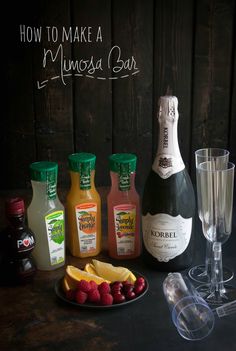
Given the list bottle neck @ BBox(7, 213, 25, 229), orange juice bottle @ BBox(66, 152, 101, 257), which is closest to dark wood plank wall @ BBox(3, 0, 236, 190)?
orange juice bottle @ BBox(66, 152, 101, 257)

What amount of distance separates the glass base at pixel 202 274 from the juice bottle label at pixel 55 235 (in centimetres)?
25

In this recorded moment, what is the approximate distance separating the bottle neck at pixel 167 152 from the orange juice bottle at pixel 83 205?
0.13 m

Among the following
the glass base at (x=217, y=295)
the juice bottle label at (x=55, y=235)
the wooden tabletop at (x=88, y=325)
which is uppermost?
the juice bottle label at (x=55, y=235)

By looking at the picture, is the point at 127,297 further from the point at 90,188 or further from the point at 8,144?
the point at 8,144

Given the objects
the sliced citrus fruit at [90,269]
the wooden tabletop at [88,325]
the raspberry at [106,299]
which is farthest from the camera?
the sliced citrus fruit at [90,269]

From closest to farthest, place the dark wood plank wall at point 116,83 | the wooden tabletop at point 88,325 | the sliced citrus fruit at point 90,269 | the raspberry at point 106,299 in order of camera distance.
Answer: the wooden tabletop at point 88,325
the raspberry at point 106,299
the sliced citrus fruit at point 90,269
the dark wood plank wall at point 116,83

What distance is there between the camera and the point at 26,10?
2098mm

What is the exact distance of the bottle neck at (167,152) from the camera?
3.43 ft

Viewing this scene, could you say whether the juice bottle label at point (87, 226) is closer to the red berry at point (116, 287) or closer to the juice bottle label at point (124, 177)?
the juice bottle label at point (124, 177)

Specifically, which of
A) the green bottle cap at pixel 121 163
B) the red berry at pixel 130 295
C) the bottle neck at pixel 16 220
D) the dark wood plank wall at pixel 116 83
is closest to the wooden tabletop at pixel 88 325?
the red berry at pixel 130 295

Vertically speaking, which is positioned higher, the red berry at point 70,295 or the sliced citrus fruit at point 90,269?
the sliced citrus fruit at point 90,269

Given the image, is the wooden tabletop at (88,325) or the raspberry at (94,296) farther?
the raspberry at (94,296)

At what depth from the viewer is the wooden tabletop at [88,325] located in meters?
0.83

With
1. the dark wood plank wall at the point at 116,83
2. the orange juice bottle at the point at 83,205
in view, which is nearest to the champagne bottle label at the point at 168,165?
the orange juice bottle at the point at 83,205
